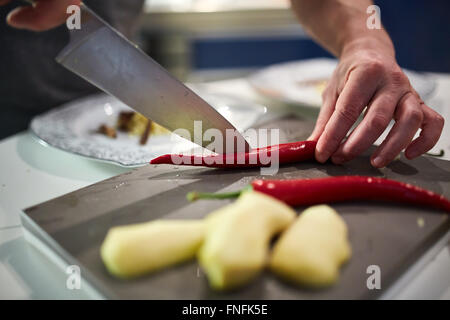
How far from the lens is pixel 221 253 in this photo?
58cm

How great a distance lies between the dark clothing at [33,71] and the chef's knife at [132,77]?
796 millimetres

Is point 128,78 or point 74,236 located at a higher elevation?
point 128,78

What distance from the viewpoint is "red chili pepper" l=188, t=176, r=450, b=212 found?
84 cm

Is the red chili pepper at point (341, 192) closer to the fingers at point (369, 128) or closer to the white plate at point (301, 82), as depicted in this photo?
the fingers at point (369, 128)

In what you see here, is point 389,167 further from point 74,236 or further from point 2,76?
point 2,76

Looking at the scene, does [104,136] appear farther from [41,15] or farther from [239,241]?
[239,241]

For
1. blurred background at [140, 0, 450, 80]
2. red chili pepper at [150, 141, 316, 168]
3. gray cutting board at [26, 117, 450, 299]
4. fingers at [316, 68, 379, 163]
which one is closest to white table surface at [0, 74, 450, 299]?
gray cutting board at [26, 117, 450, 299]

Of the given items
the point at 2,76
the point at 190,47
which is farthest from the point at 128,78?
the point at 190,47

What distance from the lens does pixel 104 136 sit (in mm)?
1337

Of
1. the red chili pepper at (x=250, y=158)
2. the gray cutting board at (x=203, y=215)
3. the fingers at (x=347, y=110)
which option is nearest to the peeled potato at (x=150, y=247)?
the gray cutting board at (x=203, y=215)

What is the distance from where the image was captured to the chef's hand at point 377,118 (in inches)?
38.2

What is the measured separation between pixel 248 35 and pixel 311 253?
3.39m

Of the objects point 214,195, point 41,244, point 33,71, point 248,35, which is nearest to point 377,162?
point 214,195

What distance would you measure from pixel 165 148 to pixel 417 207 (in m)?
0.70
